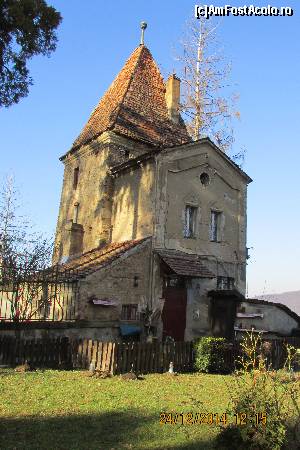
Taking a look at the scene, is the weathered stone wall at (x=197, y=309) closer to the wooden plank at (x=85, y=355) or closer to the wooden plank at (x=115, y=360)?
the wooden plank at (x=85, y=355)

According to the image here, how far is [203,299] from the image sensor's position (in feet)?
67.3

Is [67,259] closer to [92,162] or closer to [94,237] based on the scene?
[94,237]

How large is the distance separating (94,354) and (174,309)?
6129mm

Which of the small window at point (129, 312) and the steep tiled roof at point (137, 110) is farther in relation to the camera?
the steep tiled roof at point (137, 110)

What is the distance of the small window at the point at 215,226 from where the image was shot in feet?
72.4

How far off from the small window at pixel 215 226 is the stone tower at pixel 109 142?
192 inches

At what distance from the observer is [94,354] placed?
1408 centimetres

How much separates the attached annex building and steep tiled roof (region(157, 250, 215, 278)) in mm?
59

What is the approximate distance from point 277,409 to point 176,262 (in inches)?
516

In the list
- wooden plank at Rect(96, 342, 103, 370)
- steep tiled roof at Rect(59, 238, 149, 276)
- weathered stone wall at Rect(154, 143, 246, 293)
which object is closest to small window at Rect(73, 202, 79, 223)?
steep tiled roof at Rect(59, 238, 149, 276)

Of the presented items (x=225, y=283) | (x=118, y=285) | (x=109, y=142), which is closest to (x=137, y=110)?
(x=109, y=142)

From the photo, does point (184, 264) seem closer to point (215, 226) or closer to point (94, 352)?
point (215, 226)

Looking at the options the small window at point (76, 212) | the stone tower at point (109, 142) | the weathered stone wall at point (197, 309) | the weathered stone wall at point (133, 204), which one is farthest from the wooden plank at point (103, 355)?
the small window at point (76, 212)

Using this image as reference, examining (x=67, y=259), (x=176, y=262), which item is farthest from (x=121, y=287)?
(x=67, y=259)
